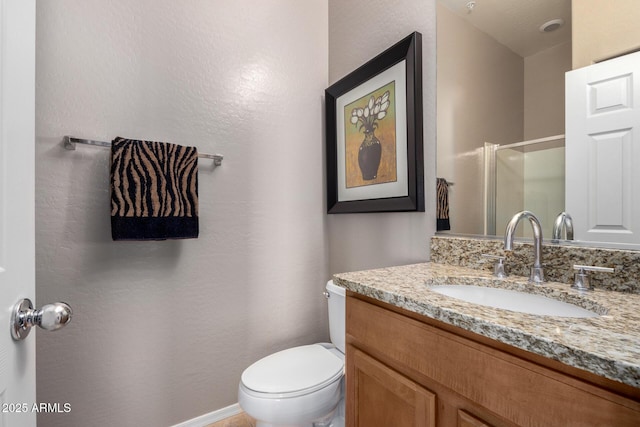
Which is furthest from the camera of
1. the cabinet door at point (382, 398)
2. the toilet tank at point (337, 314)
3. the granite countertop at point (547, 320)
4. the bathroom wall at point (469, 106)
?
the toilet tank at point (337, 314)

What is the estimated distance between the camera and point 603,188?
781 mm

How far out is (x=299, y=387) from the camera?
110cm

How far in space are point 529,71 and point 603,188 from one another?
1.43 ft

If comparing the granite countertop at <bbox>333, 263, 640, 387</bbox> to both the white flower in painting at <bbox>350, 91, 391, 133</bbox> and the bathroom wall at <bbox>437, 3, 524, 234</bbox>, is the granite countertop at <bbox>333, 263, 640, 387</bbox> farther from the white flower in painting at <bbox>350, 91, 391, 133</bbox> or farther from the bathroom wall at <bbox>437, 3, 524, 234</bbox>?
the white flower in painting at <bbox>350, 91, 391, 133</bbox>

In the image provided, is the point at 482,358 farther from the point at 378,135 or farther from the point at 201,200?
the point at 201,200

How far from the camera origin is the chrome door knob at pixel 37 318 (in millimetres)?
528

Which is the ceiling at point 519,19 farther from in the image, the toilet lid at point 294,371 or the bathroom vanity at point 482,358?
the toilet lid at point 294,371

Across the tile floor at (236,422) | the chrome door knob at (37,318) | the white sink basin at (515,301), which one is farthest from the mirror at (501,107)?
the tile floor at (236,422)

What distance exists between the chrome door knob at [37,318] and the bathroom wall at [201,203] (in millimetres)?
754

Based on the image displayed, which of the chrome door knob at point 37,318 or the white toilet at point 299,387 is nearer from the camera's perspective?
the chrome door knob at point 37,318

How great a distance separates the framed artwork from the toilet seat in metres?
0.74

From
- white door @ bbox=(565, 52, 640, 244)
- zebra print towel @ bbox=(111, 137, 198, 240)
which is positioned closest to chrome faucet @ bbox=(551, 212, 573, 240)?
white door @ bbox=(565, 52, 640, 244)

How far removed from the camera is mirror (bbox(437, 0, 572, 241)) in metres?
0.89

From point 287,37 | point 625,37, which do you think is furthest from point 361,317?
point 287,37
